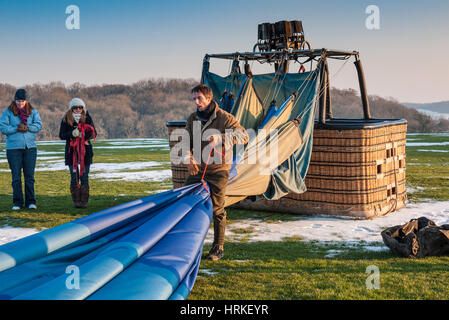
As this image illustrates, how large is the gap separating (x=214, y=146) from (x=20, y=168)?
12.3ft

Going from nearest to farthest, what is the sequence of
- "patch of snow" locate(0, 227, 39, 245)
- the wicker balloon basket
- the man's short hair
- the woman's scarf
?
the man's short hair → "patch of snow" locate(0, 227, 39, 245) → the wicker balloon basket → the woman's scarf

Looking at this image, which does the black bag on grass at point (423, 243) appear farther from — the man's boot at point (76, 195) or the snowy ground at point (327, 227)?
the man's boot at point (76, 195)

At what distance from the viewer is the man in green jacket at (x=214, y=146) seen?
4078 mm

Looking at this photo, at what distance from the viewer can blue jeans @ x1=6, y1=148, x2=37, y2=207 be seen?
6484 millimetres

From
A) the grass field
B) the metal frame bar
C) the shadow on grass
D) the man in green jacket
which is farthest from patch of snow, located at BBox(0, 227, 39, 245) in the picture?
the metal frame bar

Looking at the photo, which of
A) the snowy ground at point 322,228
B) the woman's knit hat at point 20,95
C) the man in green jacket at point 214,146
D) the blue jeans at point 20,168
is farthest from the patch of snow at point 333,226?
the woman's knit hat at point 20,95

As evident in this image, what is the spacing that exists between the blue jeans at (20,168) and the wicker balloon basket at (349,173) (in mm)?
3385

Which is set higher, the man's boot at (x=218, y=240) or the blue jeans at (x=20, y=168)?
the blue jeans at (x=20, y=168)

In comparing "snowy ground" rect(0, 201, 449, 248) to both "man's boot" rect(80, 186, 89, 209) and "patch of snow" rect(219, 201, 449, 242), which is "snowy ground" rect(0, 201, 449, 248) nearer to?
"patch of snow" rect(219, 201, 449, 242)

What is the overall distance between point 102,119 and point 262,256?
34793 millimetres

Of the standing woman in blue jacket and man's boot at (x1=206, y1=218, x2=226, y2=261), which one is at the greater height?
the standing woman in blue jacket

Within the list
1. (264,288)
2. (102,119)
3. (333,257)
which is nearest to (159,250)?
(264,288)

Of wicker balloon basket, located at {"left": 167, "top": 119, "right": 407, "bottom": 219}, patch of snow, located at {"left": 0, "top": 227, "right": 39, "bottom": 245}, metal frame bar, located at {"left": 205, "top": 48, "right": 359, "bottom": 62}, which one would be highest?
metal frame bar, located at {"left": 205, "top": 48, "right": 359, "bottom": 62}

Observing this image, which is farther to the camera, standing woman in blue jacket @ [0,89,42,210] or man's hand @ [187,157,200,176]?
standing woman in blue jacket @ [0,89,42,210]
